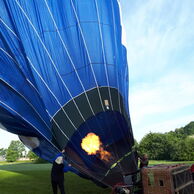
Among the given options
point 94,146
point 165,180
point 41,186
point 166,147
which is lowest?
point 41,186

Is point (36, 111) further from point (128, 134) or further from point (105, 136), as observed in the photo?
point (128, 134)

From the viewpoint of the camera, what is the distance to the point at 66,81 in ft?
20.3

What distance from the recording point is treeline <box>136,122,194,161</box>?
26.5 m

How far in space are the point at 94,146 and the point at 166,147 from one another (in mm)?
26533

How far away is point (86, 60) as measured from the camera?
6.41 meters

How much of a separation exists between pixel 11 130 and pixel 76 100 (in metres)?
2.43

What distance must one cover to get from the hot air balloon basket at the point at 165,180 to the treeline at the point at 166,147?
22852mm

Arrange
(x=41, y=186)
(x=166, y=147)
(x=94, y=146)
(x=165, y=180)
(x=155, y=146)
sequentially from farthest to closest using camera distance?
(x=155, y=146) → (x=166, y=147) → (x=41, y=186) → (x=94, y=146) → (x=165, y=180)

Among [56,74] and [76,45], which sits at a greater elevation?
[76,45]

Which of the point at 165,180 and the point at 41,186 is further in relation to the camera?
the point at 41,186

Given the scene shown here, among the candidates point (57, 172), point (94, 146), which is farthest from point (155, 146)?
point (57, 172)

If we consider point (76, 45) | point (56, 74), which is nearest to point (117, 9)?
point (76, 45)

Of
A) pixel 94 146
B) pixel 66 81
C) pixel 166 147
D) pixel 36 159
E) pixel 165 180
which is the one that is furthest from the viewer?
pixel 36 159

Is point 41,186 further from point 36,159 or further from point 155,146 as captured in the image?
point 36,159
